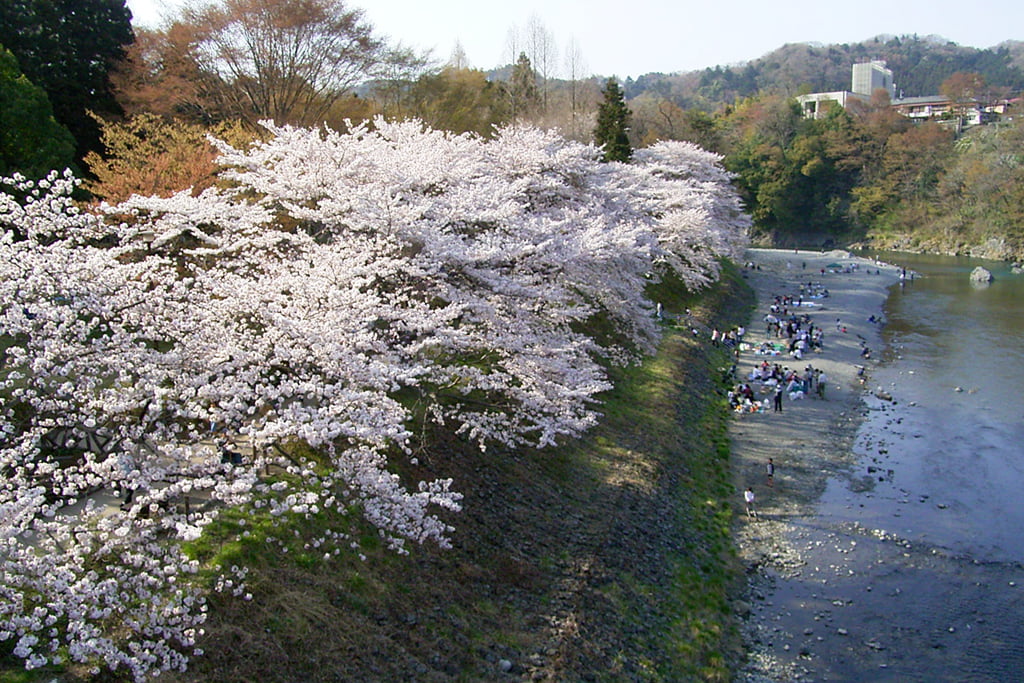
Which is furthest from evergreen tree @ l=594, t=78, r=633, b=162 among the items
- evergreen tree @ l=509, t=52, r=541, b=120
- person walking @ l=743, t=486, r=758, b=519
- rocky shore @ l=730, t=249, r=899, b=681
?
person walking @ l=743, t=486, r=758, b=519

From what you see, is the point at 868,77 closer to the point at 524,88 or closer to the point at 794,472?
the point at 524,88

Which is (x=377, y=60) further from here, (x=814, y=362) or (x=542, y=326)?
(x=814, y=362)

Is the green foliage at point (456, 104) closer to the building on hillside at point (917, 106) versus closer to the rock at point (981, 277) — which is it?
the rock at point (981, 277)

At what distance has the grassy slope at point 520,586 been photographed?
24.1 feet

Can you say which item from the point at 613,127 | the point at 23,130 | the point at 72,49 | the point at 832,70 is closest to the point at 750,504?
the point at 23,130

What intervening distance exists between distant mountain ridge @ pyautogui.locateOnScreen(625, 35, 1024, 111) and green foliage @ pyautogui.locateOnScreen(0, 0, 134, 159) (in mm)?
103947

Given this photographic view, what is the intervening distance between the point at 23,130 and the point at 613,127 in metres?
23.7

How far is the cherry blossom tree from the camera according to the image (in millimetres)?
5840

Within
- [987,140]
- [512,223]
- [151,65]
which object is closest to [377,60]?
[151,65]

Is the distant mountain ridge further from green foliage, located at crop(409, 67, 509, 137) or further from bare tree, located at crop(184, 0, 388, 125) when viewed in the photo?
bare tree, located at crop(184, 0, 388, 125)

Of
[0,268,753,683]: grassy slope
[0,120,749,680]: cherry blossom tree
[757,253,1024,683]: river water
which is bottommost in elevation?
[757,253,1024,683]: river water

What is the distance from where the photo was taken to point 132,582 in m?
5.80

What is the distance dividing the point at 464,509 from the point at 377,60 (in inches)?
749

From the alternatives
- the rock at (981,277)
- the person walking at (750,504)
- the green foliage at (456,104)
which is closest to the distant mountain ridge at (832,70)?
the rock at (981,277)
